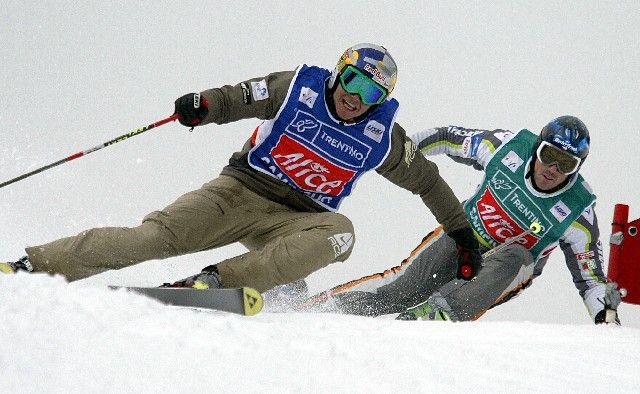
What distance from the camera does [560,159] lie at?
4945 millimetres

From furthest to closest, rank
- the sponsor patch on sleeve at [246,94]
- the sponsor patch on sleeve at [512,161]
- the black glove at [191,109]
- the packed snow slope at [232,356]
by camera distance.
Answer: the sponsor patch on sleeve at [512,161] < the sponsor patch on sleeve at [246,94] < the black glove at [191,109] < the packed snow slope at [232,356]

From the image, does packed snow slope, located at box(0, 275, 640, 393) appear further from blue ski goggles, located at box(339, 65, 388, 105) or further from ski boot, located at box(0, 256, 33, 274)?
blue ski goggles, located at box(339, 65, 388, 105)

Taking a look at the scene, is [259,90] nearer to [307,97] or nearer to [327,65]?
[307,97]

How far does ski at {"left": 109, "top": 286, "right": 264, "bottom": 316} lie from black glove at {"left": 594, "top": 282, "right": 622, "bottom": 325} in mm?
2579

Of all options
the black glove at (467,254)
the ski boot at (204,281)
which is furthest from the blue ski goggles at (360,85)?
the ski boot at (204,281)

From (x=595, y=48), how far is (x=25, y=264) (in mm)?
9420

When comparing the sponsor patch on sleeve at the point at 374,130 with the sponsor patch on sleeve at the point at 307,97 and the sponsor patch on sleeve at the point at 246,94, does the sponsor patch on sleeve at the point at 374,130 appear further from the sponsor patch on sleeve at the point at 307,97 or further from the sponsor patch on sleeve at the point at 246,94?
the sponsor patch on sleeve at the point at 246,94

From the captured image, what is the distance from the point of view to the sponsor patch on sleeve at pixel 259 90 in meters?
3.91

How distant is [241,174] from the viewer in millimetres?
4176

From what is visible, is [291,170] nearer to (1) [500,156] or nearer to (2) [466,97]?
(1) [500,156]

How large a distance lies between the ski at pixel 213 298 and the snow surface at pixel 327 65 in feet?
0.38

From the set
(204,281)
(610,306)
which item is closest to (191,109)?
(204,281)

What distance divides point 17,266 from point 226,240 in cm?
111

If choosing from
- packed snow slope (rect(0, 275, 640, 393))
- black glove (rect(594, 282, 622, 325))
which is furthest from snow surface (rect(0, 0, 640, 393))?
black glove (rect(594, 282, 622, 325))
